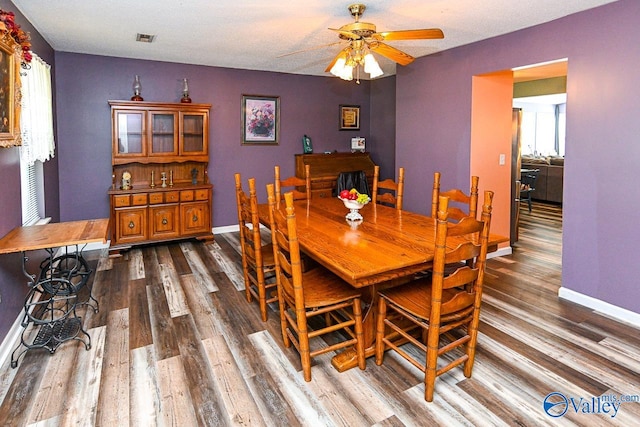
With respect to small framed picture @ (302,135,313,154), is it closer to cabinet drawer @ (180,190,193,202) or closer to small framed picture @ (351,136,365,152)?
small framed picture @ (351,136,365,152)

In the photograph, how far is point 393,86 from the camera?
6.39 metres

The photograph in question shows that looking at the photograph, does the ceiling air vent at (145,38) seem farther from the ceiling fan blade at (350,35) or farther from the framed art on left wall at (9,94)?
the ceiling fan blade at (350,35)

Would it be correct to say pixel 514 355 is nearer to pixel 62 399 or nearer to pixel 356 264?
pixel 356 264

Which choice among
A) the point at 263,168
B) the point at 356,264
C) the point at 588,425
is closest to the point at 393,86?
the point at 263,168

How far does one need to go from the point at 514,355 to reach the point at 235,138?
461cm

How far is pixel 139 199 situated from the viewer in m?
4.82

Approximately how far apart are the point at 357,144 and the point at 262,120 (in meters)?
1.72

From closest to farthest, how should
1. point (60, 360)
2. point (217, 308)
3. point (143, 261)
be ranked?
point (60, 360), point (217, 308), point (143, 261)

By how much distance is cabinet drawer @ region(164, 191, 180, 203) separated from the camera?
4.99 m

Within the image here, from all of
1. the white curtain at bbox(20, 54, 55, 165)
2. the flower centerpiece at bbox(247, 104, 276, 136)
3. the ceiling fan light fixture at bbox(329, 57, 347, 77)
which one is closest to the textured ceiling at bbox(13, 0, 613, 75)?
the ceiling fan light fixture at bbox(329, 57, 347, 77)

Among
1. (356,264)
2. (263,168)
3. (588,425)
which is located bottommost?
(588,425)

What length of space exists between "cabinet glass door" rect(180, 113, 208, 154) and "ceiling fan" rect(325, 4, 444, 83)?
2580 mm

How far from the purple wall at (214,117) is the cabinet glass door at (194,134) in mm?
404

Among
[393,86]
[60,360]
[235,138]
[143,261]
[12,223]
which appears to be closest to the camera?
[60,360]
